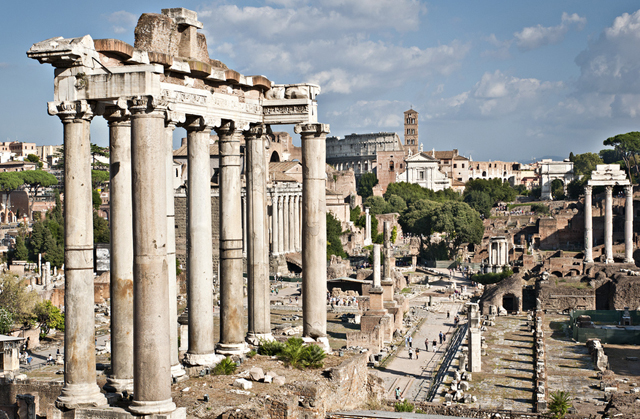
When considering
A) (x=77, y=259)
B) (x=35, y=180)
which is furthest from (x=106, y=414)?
(x=35, y=180)

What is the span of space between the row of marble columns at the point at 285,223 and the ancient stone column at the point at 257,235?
39381 mm

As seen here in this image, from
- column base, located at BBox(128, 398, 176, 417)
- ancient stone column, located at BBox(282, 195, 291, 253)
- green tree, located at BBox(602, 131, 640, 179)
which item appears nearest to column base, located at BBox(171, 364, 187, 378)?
column base, located at BBox(128, 398, 176, 417)

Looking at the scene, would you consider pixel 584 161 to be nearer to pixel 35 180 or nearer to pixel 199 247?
pixel 35 180

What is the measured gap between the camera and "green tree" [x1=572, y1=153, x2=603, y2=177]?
128 metres

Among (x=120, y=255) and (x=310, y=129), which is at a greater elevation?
(x=310, y=129)

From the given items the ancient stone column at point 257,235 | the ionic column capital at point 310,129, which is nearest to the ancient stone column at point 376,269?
the ancient stone column at point 257,235

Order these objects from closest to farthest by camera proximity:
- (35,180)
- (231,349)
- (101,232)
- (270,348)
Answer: (231,349) → (270,348) → (101,232) → (35,180)

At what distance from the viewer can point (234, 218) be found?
39.0 feet

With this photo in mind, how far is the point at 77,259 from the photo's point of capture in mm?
9250

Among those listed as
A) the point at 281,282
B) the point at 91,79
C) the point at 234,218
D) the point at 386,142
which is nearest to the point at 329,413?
the point at 234,218

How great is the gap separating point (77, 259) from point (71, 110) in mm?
1750

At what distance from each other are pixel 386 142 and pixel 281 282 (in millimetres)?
85714

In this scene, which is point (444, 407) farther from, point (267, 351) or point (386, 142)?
point (386, 142)

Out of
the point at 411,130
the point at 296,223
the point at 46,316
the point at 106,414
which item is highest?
the point at 411,130
